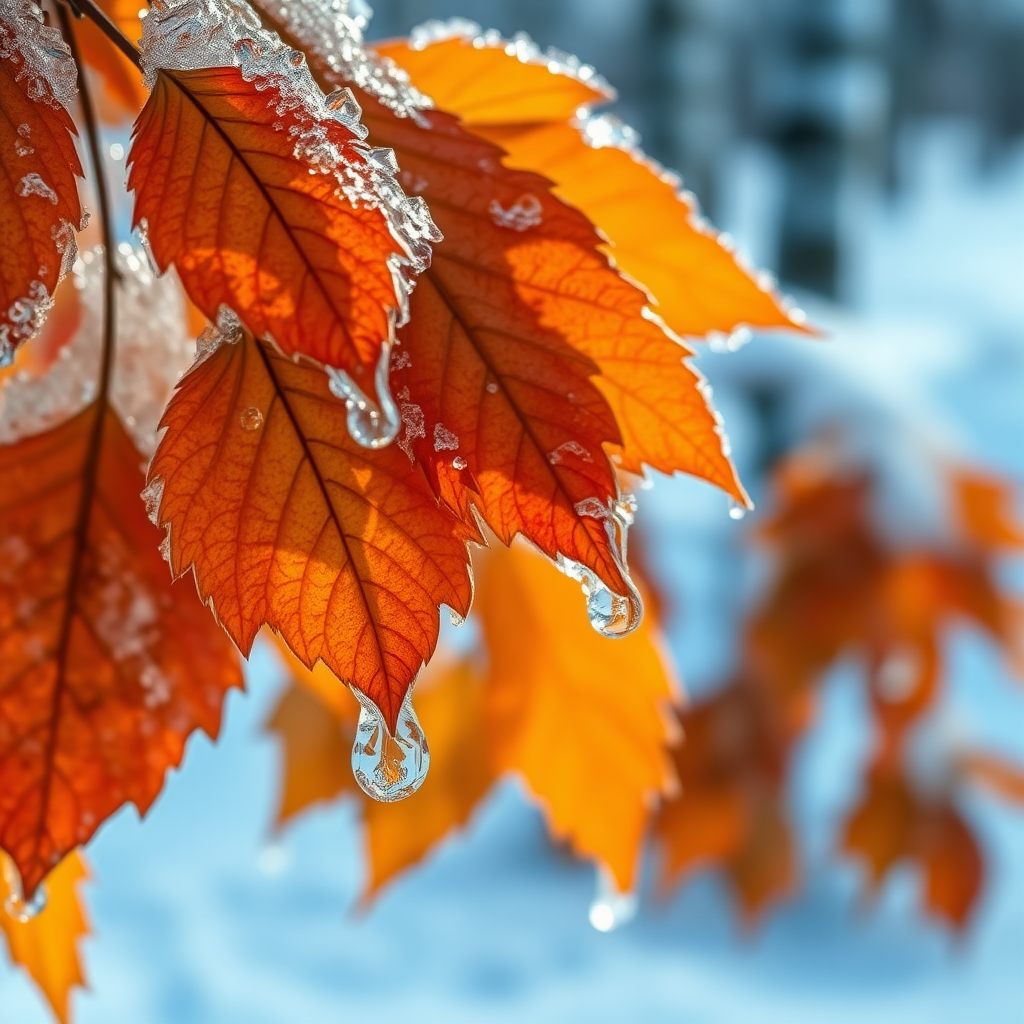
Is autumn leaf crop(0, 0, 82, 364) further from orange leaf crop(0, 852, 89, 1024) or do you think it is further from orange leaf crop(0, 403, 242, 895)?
orange leaf crop(0, 852, 89, 1024)

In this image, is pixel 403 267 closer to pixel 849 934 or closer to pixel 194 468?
pixel 194 468

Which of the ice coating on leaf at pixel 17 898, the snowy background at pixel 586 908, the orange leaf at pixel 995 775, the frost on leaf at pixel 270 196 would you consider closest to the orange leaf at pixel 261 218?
the frost on leaf at pixel 270 196

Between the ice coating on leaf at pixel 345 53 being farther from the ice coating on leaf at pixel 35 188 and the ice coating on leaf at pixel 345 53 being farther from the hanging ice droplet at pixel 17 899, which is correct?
the hanging ice droplet at pixel 17 899

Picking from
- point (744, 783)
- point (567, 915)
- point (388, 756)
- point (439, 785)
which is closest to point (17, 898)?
point (388, 756)

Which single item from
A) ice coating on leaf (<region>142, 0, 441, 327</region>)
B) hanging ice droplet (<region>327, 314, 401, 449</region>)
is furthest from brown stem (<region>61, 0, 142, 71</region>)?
hanging ice droplet (<region>327, 314, 401, 449</region>)

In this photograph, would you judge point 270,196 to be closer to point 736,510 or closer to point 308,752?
point 736,510

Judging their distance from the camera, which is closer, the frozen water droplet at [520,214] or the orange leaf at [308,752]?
the frozen water droplet at [520,214]
